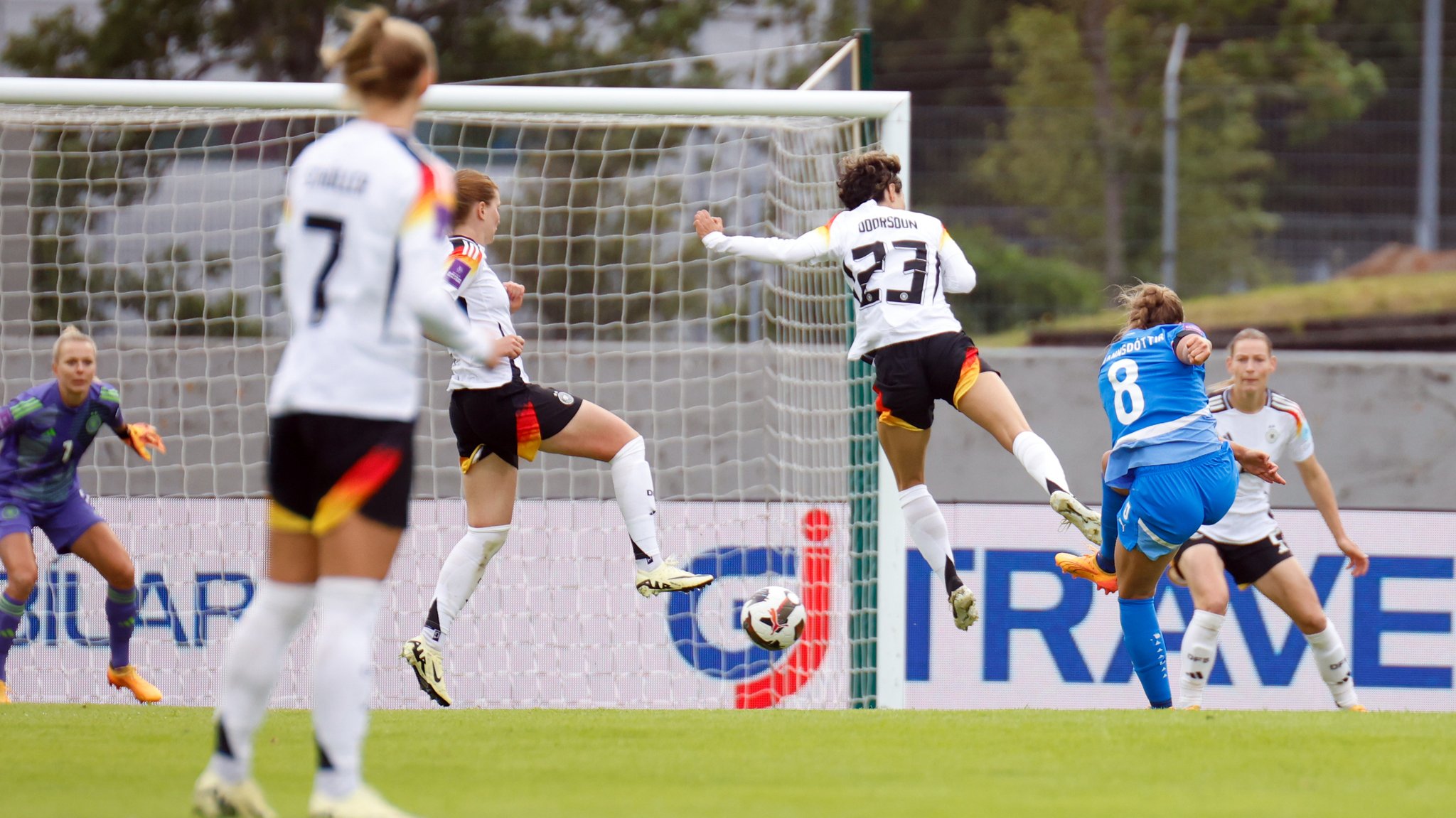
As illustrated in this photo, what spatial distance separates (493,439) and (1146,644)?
3.02 meters

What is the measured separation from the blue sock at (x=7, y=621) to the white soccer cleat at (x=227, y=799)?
5288mm

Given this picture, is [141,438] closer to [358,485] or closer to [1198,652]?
[358,485]

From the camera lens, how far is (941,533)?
6.88 m

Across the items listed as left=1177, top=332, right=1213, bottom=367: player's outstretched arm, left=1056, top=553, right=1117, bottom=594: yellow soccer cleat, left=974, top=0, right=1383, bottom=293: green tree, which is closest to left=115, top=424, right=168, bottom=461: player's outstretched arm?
left=1056, top=553, right=1117, bottom=594: yellow soccer cleat

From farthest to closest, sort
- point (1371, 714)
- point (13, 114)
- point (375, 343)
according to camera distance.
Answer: point (13, 114) < point (1371, 714) < point (375, 343)

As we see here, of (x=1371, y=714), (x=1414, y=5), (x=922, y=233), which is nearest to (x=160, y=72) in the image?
(x=922, y=233)

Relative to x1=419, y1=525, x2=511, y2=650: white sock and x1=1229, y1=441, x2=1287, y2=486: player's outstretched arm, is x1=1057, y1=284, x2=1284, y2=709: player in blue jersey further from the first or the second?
x1=419, y1=525, x2=511, y2=650: white sock

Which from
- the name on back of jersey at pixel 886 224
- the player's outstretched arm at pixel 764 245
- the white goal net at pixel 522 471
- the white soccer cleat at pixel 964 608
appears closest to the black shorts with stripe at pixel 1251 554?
the white goal net at pixel 522 471

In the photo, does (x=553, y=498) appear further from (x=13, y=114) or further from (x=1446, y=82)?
(x=1446, y=82)

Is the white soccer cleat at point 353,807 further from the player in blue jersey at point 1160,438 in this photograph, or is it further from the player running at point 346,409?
the player in blue jersey at point 1160,438

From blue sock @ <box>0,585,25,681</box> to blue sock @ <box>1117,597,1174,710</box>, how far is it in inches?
221

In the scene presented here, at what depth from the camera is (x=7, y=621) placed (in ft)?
27.0

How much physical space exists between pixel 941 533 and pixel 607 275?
8810mm

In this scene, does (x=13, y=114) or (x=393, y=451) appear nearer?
(x=393, y=451)
